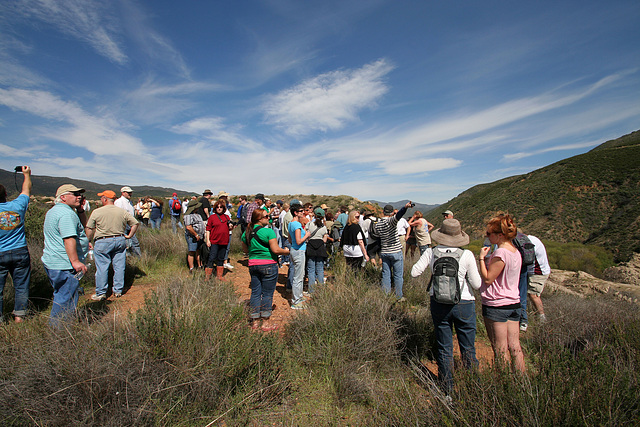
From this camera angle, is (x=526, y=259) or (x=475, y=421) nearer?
(x=475, y=421)

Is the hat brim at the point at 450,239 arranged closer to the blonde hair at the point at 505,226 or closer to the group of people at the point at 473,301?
the group of people at the point at 473,301

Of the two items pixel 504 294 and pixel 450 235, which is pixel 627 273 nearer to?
pixel 504 294

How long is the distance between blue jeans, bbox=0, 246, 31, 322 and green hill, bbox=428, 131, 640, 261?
3270 centimetres

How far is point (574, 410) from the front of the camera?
186 cm

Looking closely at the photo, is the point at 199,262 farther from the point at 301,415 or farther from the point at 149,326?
the point at 301,415

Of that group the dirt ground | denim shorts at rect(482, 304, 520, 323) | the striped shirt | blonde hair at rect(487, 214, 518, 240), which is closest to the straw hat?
blonde hair at rect(487, 214, 518, 240)

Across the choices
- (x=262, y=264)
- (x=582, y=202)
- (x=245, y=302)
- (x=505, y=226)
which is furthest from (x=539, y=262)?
(x=582, y=202)

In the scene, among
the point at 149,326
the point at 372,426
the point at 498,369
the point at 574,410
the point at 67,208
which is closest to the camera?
the point at 574,410

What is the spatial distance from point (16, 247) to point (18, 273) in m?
0.35

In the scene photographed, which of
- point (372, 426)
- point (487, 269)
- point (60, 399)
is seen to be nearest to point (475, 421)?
point (372, 426)

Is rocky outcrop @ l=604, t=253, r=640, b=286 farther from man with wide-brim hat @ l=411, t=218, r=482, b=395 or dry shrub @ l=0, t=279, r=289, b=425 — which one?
dry shrub @ l=0, t=279, r=289, b=425

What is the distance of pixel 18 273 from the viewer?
370 cm

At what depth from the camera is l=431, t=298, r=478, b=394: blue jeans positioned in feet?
9.69

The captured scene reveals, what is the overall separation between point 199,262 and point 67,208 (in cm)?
440
